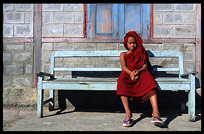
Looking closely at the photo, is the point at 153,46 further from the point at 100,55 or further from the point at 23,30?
the point at 23,30

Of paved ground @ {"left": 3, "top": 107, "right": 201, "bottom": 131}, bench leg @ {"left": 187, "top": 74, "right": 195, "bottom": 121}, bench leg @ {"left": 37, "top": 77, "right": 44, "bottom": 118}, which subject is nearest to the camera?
paved ground @ {"left": 3, "top": 107, "right": 201, "bottom": 131}

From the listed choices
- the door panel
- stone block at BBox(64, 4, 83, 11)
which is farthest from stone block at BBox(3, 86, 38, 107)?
the door panel

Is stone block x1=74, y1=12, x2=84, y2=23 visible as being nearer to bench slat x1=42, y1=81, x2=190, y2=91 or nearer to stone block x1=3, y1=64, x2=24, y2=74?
stone block x1=3, y1=64, x2=24, y2=74

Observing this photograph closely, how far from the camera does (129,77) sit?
3184 millimetres

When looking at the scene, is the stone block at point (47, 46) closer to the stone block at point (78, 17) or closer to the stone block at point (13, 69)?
the stone block at point (13, 69)

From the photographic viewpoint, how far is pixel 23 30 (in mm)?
4285

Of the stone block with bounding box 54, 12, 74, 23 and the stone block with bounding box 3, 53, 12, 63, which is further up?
the stone block with bounding box 54, 12, 74, 23

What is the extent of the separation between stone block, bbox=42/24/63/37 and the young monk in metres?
1.39

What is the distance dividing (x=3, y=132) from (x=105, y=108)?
6.14 ft

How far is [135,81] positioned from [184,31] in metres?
1.69

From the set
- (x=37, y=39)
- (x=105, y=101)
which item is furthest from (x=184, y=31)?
(x=37, y=39)

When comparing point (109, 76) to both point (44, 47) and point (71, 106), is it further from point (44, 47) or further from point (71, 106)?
point (44, 47)

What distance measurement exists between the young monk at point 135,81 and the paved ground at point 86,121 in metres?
0.22

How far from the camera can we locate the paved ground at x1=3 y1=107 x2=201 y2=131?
2.87m
